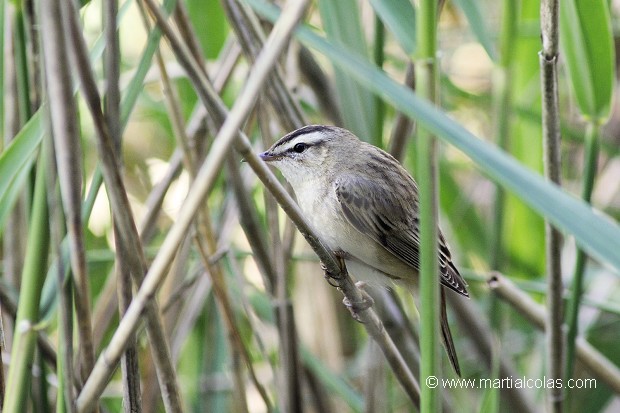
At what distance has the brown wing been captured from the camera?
227 cm

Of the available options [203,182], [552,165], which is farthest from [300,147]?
[203,182]

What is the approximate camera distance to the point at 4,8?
5.85ft

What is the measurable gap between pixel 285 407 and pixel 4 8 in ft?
4.40

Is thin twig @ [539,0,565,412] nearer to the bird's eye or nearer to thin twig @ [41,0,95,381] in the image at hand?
the bird's eye

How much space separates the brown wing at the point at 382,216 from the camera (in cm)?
227

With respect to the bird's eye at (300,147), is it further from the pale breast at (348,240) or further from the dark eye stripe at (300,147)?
the pale breast at (348,240)

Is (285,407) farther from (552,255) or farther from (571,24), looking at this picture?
(571,24)

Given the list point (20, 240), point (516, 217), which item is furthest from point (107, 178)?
point (516, 217)

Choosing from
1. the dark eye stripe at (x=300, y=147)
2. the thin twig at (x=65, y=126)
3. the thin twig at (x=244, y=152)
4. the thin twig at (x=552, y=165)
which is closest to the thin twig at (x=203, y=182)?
the thin twig at (x=244, y=152)

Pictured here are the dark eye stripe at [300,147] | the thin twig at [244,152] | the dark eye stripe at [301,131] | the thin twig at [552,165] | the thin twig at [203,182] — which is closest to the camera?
the thin twig at [203,182]

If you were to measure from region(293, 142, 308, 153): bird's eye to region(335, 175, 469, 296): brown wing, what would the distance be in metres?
0.15

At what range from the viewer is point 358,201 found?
2.28 metres

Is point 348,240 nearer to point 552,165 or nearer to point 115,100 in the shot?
point 552,165

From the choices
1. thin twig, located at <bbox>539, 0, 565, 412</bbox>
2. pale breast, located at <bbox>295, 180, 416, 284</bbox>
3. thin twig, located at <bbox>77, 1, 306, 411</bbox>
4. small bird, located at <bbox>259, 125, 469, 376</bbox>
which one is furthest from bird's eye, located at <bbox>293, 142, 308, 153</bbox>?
thin twig, located at <bbox>77, 1, 306, 411</bbox>
